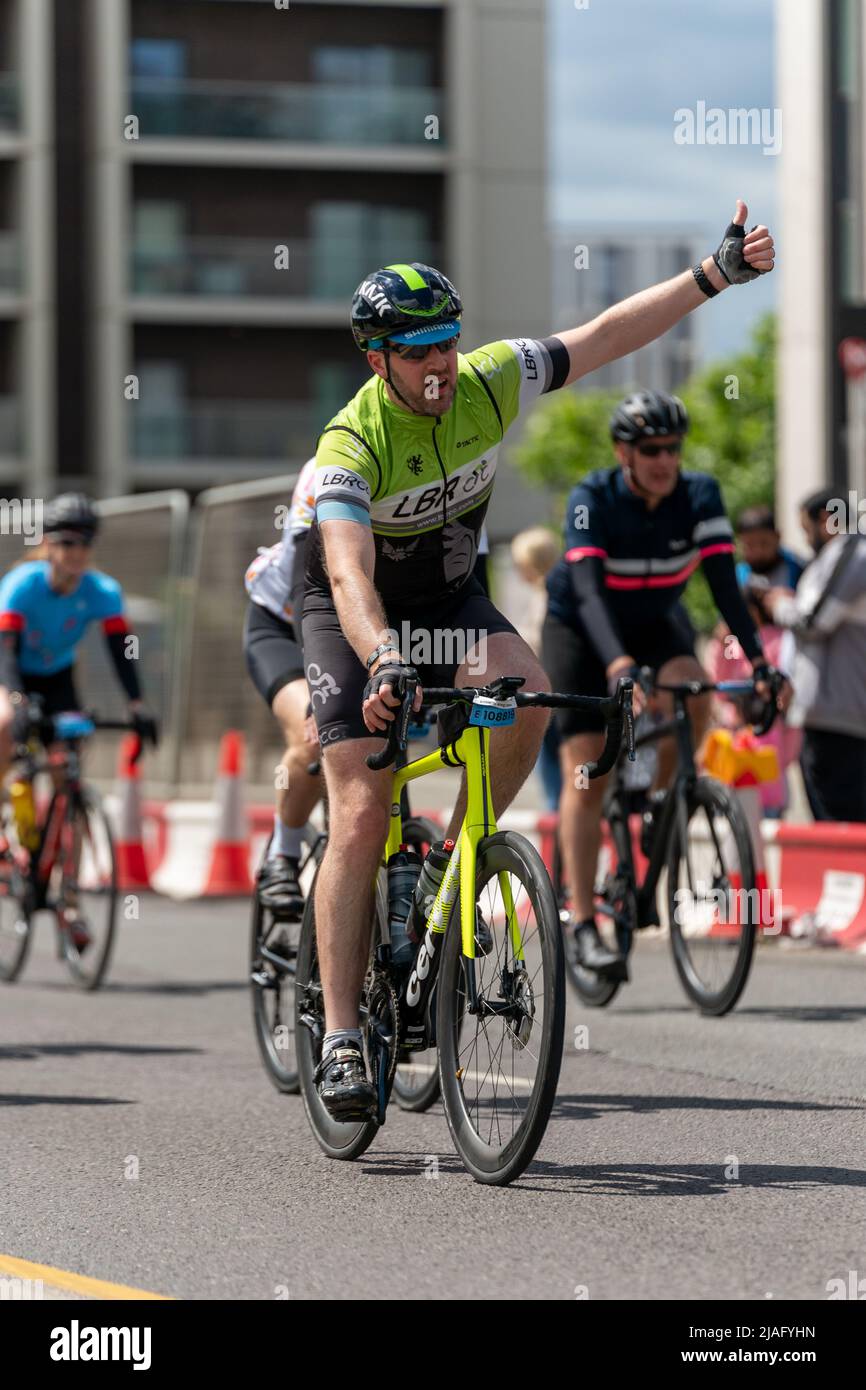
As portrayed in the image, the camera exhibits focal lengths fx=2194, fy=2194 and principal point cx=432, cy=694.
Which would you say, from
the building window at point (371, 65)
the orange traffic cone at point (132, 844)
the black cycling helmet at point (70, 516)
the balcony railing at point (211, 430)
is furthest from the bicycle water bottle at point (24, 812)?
the building window at point (371, 65)

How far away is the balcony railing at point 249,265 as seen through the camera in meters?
47.5

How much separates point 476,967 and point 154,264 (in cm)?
4423

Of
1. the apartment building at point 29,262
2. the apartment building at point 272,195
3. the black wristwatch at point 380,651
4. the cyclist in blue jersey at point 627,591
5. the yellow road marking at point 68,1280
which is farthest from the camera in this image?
Result: the apartment building at point 272,195

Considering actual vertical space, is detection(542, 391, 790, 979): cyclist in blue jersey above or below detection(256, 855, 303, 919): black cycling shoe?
above

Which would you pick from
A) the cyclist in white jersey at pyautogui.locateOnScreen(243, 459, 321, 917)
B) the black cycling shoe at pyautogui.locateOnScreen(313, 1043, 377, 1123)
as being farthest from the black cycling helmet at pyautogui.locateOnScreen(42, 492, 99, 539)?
the black cycling shoe at pyautogui.locateOnScreen(313, 1043, 377, 1123)

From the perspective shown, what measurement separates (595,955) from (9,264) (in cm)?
4109

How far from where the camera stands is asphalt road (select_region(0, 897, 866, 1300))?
13.7 feet

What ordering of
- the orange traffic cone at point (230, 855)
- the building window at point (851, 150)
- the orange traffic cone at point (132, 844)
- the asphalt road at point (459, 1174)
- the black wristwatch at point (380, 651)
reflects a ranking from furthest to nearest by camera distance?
the building window at point (851, 150)
the orange traffic cone at point (132, 844)
the orange traffic cone at point (230, 855)
the black wristwatch at point (380, 651)
the asphalt road at point (459, 1174)

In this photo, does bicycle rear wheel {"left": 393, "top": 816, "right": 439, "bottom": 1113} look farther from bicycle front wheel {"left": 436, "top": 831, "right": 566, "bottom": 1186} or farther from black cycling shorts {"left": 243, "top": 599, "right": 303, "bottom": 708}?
black cycling shorts {"left": 243, "top": 599, "right": 303, "bottom": 708}

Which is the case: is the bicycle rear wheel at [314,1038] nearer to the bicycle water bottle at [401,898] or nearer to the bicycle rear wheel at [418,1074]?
the bicycle water bottle at [401,898]

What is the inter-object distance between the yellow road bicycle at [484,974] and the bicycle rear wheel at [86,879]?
4.46 m

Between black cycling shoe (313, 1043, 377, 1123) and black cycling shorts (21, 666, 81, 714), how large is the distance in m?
5.08

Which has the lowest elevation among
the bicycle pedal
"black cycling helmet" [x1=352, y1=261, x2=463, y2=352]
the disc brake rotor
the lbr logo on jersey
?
the bicycle pedal

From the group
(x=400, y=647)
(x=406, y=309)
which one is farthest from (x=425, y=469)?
(x=400, y=647)
